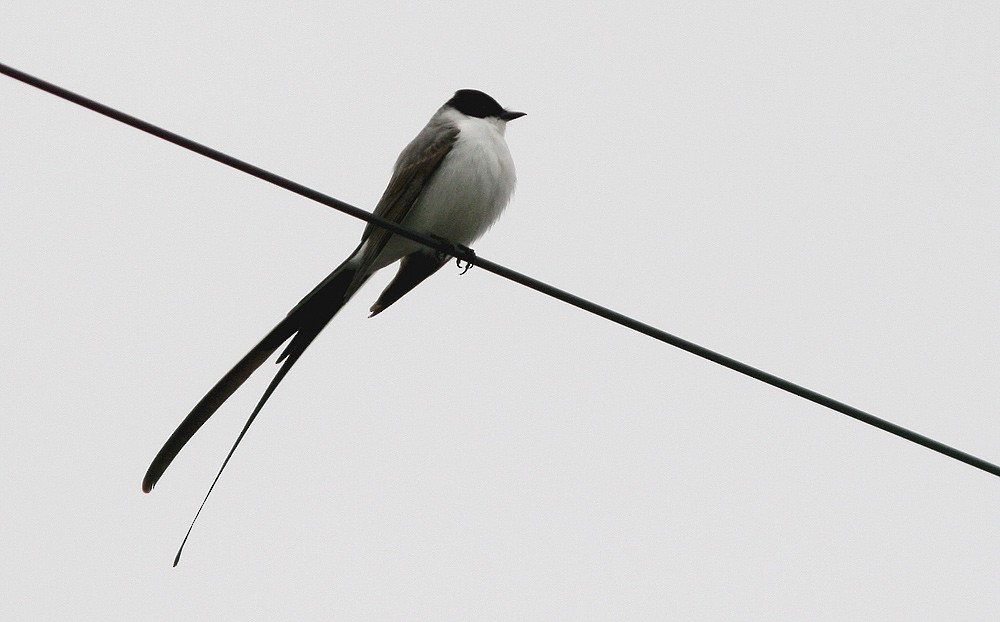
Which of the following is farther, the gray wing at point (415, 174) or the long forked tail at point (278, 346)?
the gray wing at point (415, 174)

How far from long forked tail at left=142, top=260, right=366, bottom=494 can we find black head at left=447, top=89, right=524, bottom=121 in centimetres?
121

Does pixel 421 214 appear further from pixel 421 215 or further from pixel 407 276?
pixel 407 276

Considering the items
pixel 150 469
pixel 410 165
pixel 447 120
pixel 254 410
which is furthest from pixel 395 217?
pixel 150 469

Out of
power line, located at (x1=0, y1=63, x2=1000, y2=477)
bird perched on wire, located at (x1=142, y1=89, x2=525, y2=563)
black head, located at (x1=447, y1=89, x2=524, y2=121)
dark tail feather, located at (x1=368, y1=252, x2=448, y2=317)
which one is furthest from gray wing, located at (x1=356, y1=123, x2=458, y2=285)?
power line, located at (x1=0, y1=63, x2=1000, y2=477)

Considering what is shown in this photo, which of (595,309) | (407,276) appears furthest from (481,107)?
(595,309)

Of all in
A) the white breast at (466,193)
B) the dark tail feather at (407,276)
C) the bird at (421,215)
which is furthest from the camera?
the dark tail feather at (407,276)

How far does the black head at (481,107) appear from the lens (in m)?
5.67

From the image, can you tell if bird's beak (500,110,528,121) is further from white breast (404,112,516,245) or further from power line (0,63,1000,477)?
power line (0,63,1000,477)

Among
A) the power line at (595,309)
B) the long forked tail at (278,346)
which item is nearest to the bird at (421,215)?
the long forked tail at (278,346)

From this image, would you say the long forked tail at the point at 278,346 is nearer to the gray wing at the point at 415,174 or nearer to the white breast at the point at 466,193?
the gray wing at the point at 415,174

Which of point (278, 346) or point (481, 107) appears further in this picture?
point (481, 107)

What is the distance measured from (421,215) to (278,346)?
0.91 metres

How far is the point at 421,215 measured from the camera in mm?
5148

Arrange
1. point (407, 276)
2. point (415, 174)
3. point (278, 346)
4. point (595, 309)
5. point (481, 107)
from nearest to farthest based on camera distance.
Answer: point (595, 309) < point (278, 346) < point (415, 174) < point (407, 276) < point (481, 107)
